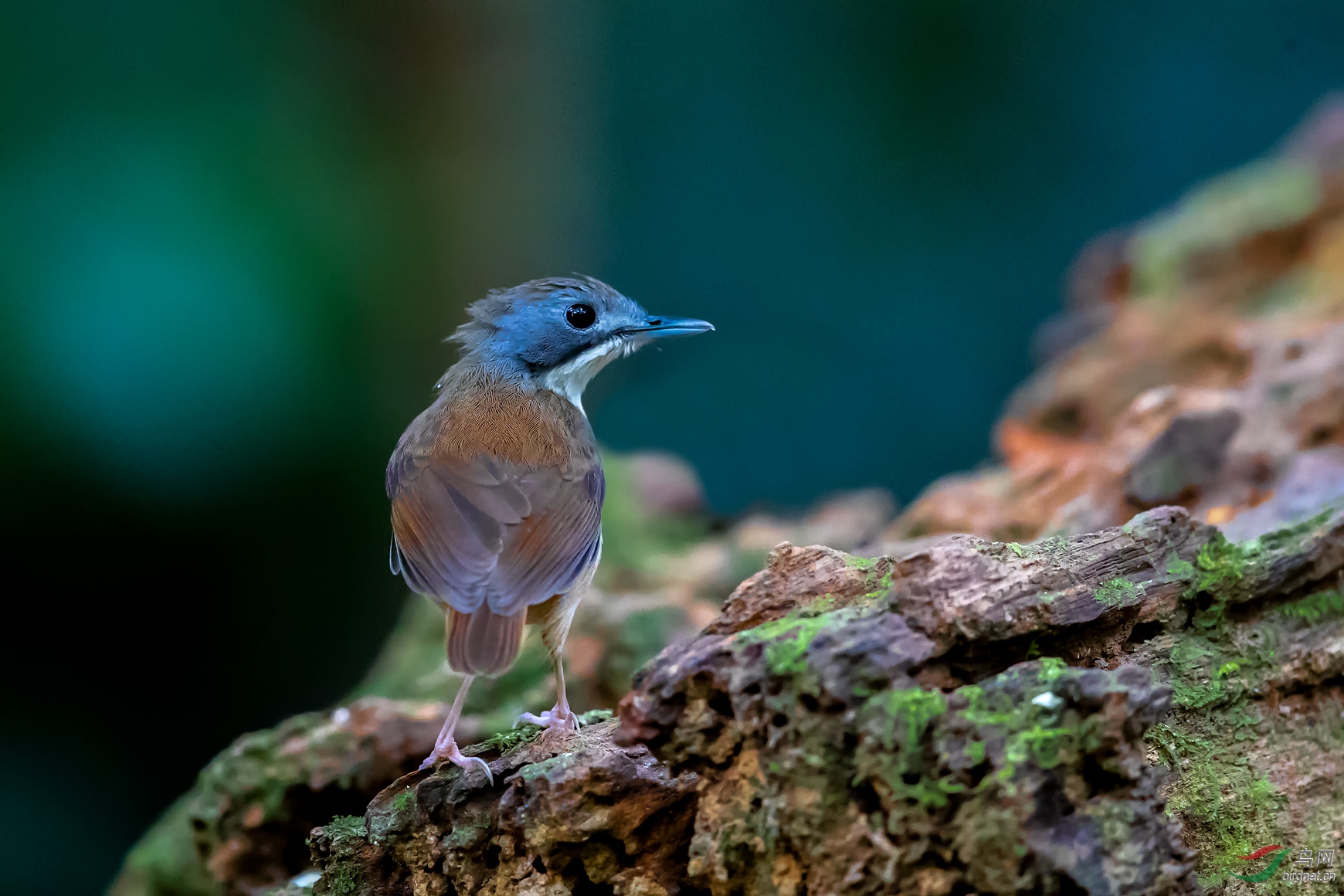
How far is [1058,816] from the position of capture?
2.17 metres

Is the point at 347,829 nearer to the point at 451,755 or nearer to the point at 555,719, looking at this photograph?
the point at 451,755

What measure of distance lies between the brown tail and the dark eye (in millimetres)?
1624

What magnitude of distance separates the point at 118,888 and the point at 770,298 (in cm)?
712

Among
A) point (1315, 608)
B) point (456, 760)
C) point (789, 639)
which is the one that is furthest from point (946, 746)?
point (1315, 608)

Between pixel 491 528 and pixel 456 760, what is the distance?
77 cm

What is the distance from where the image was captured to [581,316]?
14.5 ft

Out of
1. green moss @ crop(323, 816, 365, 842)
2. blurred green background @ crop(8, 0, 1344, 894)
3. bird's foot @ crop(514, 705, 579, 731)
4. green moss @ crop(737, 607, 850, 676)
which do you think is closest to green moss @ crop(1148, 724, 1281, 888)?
green moss @ crop(737, 607, 850, 676)

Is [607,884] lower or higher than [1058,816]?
higher

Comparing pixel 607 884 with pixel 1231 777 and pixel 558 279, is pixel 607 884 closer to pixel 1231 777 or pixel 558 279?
pixel 1231 777

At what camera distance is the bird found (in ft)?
10.6

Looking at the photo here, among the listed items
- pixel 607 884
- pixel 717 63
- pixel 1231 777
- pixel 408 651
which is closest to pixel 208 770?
pixel 408 651

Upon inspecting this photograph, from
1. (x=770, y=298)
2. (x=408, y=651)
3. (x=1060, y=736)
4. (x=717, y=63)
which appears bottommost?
(x=1060, y=736)

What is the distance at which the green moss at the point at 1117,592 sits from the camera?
9.14 ft

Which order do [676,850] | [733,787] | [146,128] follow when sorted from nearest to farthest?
[733,787]
[676,850]
[146,128]
